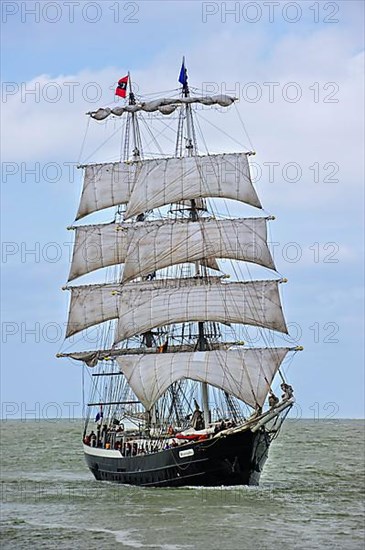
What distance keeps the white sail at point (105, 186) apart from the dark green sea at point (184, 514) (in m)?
14.5

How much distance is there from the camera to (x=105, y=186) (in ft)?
207

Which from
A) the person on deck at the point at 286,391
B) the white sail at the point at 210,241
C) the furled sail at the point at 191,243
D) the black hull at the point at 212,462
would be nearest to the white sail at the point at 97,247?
the furled sail at the point at 191,243

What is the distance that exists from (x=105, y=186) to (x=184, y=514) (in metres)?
27.7

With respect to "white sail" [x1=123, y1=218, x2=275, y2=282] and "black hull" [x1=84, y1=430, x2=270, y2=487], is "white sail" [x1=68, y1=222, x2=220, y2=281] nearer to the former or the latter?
"white sail" [x1=123, y1=218, x2=275, y2=282]

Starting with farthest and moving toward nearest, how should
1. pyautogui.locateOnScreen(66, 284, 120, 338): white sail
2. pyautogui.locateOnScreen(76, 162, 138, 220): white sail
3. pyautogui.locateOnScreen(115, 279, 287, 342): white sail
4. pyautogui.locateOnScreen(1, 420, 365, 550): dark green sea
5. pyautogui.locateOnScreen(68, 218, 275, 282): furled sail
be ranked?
pyautogui.locateOnScreen(76, 162, 138, 220): white sail → pyautogui.locateOnScreen(66, 284, 120, 338): white sail → pyautogui.locateOnScreen(68, 218, 275, 282): furled sail → pyautogui.locateOnScreen(115, 279, 287, 342): white sail → pyautogui.locateOnScreen(1, 420, 365, 550): dark green sea

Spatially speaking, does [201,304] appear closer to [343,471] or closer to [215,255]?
[215,255]

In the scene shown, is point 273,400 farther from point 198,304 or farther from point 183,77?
point 183,77

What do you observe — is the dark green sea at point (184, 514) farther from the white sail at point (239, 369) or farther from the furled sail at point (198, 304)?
the furled sail at point (198, 304)

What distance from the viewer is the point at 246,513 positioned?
38.9 m

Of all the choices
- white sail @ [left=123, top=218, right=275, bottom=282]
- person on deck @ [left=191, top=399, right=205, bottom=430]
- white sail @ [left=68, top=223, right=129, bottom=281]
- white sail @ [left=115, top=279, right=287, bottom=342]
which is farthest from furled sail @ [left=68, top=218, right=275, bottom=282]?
person on deck @ [left=191, top=399, right=205, bottom=430]

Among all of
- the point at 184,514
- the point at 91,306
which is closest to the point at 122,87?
the point at 91,306

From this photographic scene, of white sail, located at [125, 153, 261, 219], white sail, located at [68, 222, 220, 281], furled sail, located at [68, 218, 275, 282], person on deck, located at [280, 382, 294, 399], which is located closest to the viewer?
person on deck, located at [280, 382, 294, 399]

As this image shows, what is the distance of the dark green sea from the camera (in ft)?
108

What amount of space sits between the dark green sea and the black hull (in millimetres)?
563
